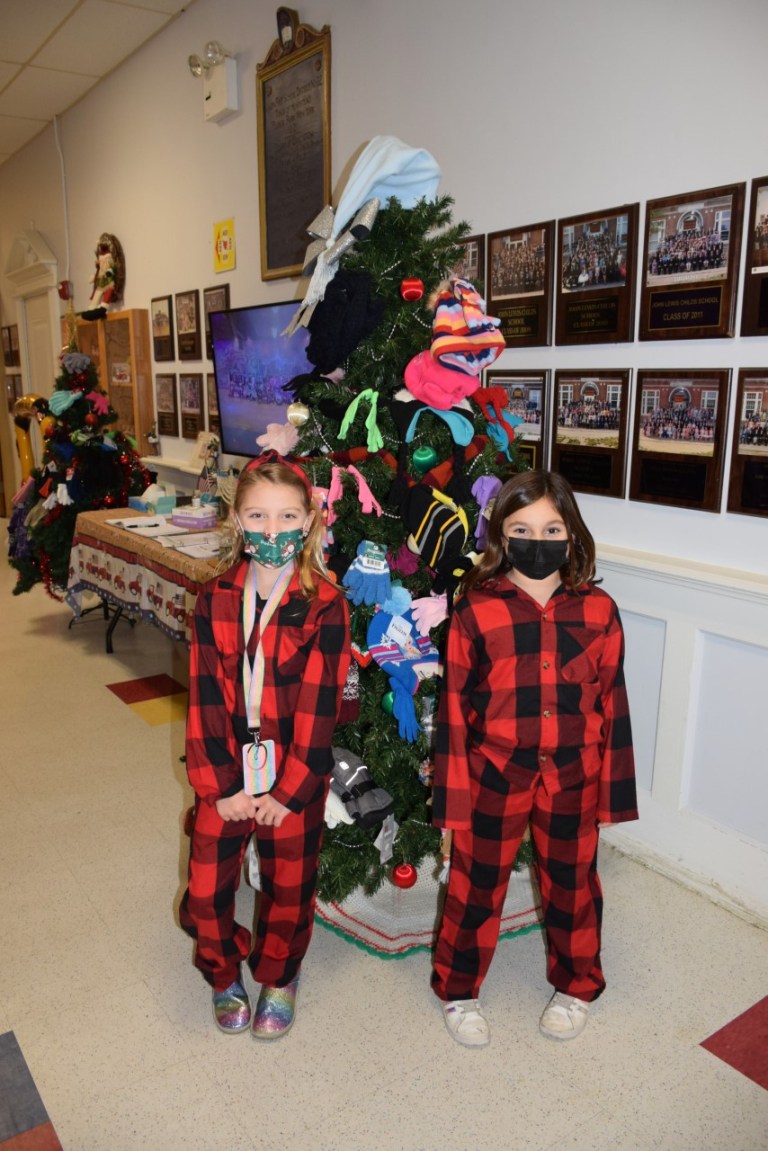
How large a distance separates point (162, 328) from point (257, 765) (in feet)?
11.4

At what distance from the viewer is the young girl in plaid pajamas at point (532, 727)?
4.95 feet

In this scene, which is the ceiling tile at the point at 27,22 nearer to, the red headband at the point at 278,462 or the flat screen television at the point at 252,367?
the flat screen television at the point at 252,367

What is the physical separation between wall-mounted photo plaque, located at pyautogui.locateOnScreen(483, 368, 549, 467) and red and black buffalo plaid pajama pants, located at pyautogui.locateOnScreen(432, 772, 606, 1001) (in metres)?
1.10

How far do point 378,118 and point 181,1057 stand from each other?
9.27ft

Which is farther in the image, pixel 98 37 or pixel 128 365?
pixel 128 365

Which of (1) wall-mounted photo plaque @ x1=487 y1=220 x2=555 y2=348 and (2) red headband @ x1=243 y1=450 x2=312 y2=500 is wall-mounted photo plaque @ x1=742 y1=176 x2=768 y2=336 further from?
(2) red headband @ x1=243 y1=450 x2=312 y2=500

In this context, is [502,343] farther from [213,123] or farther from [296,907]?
[213,123]

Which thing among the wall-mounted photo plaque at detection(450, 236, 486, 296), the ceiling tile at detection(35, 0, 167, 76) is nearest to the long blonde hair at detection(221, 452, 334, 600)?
the wall-mounted photo plaque at detection(450, 236, 486, 296)

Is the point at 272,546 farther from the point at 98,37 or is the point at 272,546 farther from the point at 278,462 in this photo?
the point at 98,37

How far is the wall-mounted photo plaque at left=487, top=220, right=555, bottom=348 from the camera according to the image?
2232mm

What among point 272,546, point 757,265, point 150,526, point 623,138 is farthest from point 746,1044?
point 150,526

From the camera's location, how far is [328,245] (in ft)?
5.98

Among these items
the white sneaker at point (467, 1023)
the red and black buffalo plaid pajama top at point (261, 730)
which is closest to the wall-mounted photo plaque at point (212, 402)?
the red and black buffalo plaid pajama top at point (261, 730)

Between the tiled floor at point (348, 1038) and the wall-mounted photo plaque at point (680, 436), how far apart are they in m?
1.06
